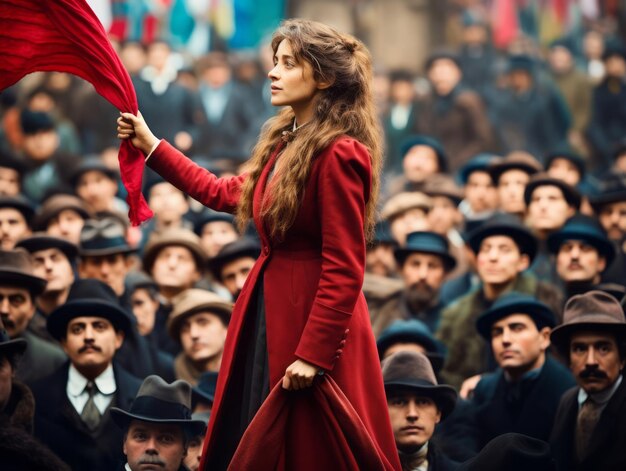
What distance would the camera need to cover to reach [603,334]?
679 cm

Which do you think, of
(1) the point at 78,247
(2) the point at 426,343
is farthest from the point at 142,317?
(2) the point at 426,343

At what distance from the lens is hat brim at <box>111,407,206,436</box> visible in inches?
254

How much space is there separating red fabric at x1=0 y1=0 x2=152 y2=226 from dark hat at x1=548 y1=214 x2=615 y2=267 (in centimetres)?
421

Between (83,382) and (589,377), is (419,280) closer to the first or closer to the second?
(589,377)

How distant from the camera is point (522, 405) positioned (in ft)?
24.5

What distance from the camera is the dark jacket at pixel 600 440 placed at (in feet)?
20.4

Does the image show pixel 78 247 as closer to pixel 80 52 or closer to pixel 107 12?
pixel 80 52

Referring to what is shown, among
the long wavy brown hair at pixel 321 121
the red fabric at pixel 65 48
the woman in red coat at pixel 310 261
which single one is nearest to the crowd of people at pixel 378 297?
the woman in red coat at pixel 310 261

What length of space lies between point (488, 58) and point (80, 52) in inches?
A: 535

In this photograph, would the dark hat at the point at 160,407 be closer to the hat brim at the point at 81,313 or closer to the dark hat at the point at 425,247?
the hat brim at the point at 81,313

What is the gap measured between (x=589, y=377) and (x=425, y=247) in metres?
2.94

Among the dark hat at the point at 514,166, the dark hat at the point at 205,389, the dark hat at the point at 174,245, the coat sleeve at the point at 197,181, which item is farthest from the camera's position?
the dark hat at the point at 514,166

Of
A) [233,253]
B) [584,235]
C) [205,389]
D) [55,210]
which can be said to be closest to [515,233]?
[584,235]

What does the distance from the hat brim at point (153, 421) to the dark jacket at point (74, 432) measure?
0.81 ft
